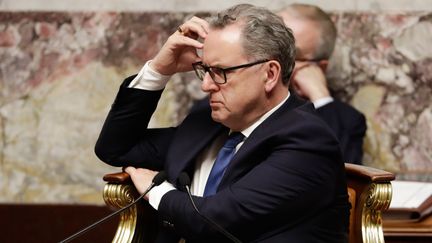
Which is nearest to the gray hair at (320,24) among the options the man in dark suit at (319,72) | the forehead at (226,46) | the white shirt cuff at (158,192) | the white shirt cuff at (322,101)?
the man in dark suit at (319,72)

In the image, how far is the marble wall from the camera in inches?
162

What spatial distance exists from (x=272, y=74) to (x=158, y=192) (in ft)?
1.74

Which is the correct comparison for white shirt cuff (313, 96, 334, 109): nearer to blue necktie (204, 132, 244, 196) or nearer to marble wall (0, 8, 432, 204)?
marble wall (0, 8, 432, 204)

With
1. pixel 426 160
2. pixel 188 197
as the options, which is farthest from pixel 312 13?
pixel 188 197

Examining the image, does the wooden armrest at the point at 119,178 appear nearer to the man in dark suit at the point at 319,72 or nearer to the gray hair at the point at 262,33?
the gray hair at the point at 262,33

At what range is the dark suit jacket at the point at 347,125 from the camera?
12.8 ft

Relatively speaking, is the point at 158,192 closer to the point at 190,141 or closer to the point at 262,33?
the point at 190,141

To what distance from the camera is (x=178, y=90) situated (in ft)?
13.8

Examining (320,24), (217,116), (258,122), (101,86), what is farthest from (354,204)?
(101,86)

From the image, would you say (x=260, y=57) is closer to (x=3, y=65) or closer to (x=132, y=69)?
(x=132, y=69)

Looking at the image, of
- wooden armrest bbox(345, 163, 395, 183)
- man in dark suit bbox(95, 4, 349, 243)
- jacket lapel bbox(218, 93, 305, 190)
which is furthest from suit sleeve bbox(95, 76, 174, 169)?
wooden armrest bbox(345, 163, 395, 183)

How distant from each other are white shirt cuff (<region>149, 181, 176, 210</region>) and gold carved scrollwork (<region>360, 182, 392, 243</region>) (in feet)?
2.10

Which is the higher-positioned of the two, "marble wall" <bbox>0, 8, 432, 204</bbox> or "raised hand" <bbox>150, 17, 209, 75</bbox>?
"raised hand" <bbox>150, 17, 209, 75</bbox>

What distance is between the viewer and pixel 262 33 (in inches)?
101
